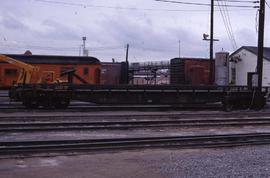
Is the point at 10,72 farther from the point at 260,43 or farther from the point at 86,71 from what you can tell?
the point at 260,43

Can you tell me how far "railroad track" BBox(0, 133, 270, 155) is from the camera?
12.1 m

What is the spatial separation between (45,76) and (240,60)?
27.5m

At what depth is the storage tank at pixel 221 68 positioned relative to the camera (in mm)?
45094

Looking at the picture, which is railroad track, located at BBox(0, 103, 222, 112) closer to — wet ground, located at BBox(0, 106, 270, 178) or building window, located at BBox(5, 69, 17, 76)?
building window, located at BBox(5, 69, 17, 76)

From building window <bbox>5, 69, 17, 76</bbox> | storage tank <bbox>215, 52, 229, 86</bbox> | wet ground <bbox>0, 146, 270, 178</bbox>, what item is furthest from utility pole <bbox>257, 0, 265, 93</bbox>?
building window <bbox>5, 69, 17, 76</bbox>

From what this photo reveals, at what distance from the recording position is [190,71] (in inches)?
1740

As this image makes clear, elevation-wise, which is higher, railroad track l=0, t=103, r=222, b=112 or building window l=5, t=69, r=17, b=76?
building window l=5, t=69, r=17, b=76

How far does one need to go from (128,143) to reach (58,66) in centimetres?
2503

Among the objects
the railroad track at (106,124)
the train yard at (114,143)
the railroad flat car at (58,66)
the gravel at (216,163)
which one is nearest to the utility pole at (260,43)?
the railroad track at (106,124)

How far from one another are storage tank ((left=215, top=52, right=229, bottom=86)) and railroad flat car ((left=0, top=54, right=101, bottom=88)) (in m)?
12.3

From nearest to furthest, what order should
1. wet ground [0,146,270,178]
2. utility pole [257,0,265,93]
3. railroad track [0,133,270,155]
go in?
wet ground [0,146,270,178] → railroad track [0,133,270,155] → utility pole [257,0,265,93]

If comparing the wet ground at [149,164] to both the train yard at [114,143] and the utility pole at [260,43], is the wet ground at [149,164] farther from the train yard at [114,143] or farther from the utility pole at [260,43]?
the utility pole at [260,43]

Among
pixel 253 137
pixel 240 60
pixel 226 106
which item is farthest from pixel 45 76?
pixel 240 60

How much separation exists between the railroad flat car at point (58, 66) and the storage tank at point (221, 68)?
12.3 meters
